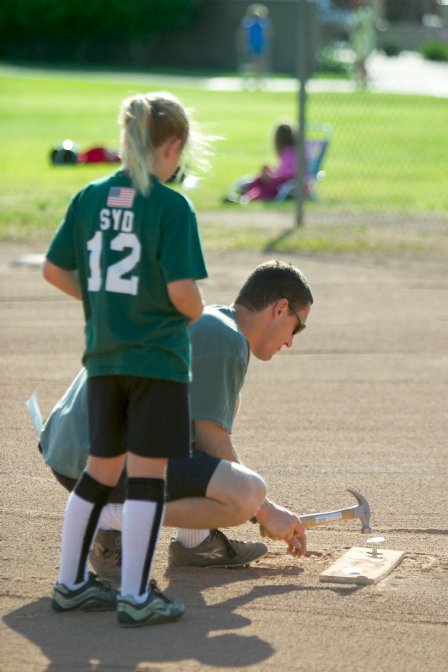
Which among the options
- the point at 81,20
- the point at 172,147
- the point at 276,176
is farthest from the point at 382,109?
the point at 172,147

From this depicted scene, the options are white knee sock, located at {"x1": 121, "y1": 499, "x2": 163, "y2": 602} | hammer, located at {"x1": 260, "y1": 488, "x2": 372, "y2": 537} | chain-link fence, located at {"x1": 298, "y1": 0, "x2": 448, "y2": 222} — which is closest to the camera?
white knee sock, located at {"x1": 121, "y1": 499, "x2": 163, "y2": 602}

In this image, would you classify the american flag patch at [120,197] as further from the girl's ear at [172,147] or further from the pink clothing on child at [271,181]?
the pink clothing on child at [271,181]

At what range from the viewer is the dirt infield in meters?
4.11

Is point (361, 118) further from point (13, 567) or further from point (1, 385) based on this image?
point (13, 567)

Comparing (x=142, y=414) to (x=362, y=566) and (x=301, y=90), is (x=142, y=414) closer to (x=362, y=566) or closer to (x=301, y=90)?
(x=362, y=566)

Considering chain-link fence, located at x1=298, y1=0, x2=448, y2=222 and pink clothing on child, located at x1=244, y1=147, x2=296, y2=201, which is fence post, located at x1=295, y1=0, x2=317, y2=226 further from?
pink clothing on child, located at x1=244, y1=147, x2=296, y2=201

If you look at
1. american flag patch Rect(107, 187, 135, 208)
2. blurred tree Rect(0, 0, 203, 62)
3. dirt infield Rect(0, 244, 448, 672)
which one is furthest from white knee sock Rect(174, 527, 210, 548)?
blurred tree Rect(0, 0, 203, 62)

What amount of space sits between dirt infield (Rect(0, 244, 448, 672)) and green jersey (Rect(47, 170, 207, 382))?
2.86 ft

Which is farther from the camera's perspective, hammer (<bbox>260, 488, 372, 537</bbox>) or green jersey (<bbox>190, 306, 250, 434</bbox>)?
hammer (<bbox>260, 488, 372, 537</bbox>)

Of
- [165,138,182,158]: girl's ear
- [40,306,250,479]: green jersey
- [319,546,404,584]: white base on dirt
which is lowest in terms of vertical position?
[319,546,404,584]: white base on dirt

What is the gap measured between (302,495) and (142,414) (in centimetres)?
187

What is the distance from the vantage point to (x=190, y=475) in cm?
464

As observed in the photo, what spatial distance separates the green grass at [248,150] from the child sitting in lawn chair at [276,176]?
32cm

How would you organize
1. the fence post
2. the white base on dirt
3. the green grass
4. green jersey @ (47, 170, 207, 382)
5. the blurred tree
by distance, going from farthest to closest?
the blurred tree, the green grass, the fence post, the white base on dirt, green jersey @ (47, 170, 207, 382)
